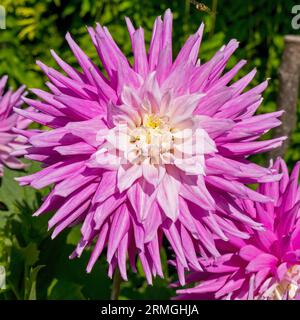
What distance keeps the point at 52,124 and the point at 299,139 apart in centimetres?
159

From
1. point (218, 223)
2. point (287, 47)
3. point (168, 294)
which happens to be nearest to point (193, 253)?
point (218, 223)

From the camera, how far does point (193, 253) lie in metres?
0.88

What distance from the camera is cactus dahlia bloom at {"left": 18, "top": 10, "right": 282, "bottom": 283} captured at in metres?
0.86

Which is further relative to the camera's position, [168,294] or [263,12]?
[263,12]

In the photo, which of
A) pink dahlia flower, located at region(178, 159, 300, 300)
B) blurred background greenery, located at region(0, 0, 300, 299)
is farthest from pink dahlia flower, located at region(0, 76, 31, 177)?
blurred background greenery, located at region(0, 0, 300, 299)

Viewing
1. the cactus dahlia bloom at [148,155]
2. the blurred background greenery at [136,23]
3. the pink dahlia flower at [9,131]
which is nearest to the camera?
the cactus dahlia bloom at [148,155]

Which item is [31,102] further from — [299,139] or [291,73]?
[299,139]

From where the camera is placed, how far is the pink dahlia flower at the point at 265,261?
96cm

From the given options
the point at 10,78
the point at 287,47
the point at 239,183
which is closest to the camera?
the point at 239,183

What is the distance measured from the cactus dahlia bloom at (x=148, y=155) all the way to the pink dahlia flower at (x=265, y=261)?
→ 2.4 inches

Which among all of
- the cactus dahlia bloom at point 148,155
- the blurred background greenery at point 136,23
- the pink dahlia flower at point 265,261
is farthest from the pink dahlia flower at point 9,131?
the blurred background greenery at point 136,23

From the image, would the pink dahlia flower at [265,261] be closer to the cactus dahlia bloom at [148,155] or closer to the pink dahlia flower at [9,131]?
the cactus dahlia bloom at [148,155]

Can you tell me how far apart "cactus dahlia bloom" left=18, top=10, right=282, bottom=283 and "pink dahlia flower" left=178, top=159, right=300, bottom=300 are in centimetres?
6

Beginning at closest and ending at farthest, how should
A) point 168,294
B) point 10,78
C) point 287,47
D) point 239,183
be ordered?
point 239,183, point 168,294, point 287,47, point 10,78
